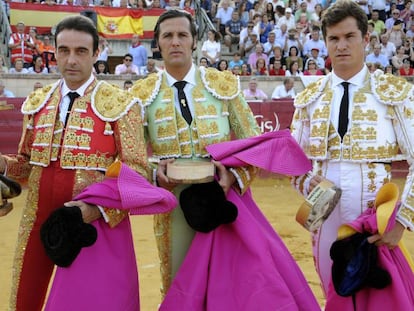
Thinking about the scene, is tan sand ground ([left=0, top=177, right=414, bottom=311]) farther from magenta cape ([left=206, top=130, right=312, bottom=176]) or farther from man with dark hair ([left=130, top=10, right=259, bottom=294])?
magenta cape ([left=206, top=130, right=312, bottom=176])

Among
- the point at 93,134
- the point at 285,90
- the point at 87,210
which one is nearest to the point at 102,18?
the point at 285,90

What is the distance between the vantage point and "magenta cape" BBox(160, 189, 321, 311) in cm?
234

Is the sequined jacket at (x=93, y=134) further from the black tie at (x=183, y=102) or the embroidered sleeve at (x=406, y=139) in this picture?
the embroidered sleeve at (x=406, y=139)

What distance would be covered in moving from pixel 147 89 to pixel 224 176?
537 mm

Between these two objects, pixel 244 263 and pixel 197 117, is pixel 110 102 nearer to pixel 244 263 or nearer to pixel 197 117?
pixel 197 117

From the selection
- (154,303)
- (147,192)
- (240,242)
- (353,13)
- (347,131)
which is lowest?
(154,303)

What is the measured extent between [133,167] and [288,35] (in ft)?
32.8

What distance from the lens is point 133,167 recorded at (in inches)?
94.2

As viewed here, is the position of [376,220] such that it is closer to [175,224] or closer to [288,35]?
[175,224]

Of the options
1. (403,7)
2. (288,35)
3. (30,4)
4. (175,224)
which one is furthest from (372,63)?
(175,224)

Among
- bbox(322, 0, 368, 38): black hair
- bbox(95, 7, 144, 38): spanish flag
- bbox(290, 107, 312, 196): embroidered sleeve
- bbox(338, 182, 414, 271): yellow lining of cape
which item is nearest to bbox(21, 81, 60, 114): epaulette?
bbox(290, 107, 312, 196): embroidered sleeve

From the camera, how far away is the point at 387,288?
231 centimetres

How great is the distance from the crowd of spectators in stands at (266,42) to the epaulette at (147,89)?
722 centimetres

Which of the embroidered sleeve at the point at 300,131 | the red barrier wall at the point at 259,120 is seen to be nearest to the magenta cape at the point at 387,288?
the embroidered sleeve at the point at 300,131
